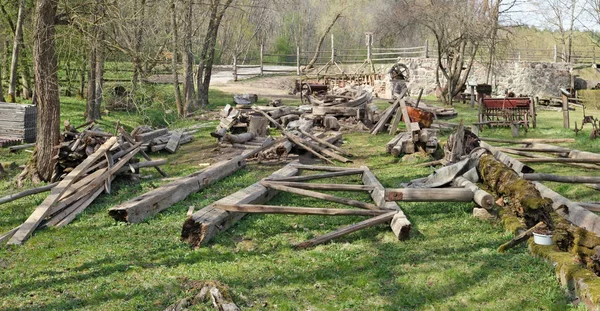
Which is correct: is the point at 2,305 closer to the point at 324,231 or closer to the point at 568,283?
the point at 324,231

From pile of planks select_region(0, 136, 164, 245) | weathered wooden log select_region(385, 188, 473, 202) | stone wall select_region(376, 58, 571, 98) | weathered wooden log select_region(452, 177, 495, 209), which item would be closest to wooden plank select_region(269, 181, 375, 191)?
weathered wooden log select_region(385, 188, 473, 202)

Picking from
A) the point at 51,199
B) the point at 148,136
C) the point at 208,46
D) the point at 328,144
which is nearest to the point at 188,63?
the point at 208,46

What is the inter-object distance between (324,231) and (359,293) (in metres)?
2.11

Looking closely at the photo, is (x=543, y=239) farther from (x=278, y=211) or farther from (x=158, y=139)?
(x=158, y=139)

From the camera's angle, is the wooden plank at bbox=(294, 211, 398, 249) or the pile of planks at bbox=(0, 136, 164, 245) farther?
the pile of planks at bbox=(0, 136, 164, 245)

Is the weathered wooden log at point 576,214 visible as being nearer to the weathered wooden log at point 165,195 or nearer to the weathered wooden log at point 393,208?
the weathered wooden log at point 393,208

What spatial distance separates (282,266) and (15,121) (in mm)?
11788

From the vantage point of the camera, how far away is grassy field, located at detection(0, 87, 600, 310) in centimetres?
545

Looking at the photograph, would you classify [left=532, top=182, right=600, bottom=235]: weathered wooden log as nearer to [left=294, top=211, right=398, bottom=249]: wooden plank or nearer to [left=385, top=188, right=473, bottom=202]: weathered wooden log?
[left=385, top=188, right=473, bottom=202]: weathered wooden log

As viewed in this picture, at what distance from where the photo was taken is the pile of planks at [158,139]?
13.9 meters

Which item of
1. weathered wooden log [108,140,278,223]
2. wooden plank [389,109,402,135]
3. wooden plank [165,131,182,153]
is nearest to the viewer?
weathered wooden log [108,140,278,223]

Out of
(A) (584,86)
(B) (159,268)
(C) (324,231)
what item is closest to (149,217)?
(B) (159,268)

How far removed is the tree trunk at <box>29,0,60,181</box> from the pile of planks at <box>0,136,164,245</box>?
731 millimetres

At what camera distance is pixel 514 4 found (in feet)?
80.8
